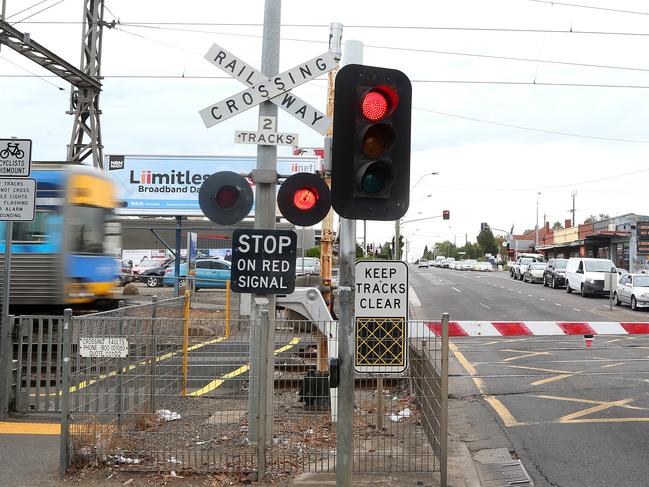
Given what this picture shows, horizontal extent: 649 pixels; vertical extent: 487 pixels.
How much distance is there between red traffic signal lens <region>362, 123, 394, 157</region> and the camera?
174 inches

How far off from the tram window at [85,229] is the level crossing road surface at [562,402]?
27.1ft

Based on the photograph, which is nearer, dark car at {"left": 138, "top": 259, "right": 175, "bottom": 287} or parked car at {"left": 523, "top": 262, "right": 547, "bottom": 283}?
dark car at {"left": 138, "top": 259, "right": 175, "bottom": 287}

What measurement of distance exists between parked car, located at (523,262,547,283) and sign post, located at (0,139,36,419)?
132ft

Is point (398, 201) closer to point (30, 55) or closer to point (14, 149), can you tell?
point (14, 149)

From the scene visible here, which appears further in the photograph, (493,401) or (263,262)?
(493,401)

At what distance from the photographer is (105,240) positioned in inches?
591

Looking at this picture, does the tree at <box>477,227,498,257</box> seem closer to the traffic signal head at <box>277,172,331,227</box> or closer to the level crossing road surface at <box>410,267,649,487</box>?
the level crossing road surface at <box>410,267,649,487</box>

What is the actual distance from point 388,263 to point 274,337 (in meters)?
1.31

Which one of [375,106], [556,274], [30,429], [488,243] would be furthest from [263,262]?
[488,243]

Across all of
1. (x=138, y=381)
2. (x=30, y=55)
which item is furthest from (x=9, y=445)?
(x=30, y=55)

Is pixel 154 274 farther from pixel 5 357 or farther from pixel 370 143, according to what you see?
pixel 370 143

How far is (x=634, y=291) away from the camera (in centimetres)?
2622

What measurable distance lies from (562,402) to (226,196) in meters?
5.90

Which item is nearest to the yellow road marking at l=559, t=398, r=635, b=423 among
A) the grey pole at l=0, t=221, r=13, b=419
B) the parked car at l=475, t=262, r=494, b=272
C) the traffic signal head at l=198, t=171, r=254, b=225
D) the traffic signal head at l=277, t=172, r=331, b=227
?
the traffic signal head at l=277, t=172, r=331, b=227
